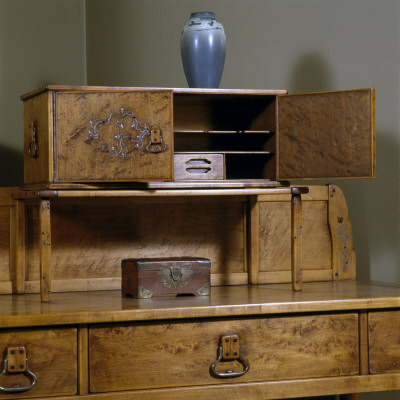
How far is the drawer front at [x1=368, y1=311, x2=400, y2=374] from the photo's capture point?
2646mm

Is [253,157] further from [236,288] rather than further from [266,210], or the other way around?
[236,288]

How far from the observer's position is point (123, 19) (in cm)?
390

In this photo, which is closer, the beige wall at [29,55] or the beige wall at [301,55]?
the beige wall at [301,55]

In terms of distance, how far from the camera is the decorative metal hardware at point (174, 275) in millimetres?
2773

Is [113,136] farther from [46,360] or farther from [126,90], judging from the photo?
[46,360]

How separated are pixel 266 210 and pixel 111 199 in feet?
2.44

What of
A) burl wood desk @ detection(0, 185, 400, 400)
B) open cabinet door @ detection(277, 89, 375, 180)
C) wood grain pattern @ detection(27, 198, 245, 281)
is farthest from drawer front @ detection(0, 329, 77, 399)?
open cabinet door @ detection(277, 89, 375, 180)

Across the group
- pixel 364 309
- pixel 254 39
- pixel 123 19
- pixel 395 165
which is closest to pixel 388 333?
pixel 364 309

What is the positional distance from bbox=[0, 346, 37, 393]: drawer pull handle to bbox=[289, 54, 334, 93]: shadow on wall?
2.00 m

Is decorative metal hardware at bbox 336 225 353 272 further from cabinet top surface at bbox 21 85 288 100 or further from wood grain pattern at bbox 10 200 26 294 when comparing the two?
wood grain pattern at bbox 10 200 26 294

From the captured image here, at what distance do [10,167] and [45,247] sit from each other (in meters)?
1.02

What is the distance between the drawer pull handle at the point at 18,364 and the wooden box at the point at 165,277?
56cm

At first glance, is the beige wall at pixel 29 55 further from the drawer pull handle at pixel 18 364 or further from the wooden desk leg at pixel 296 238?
the wooden desk leg at pixel 296 238

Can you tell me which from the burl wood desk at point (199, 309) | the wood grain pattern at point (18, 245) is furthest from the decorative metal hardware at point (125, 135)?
the wood grain pattern at point (18, 245)
